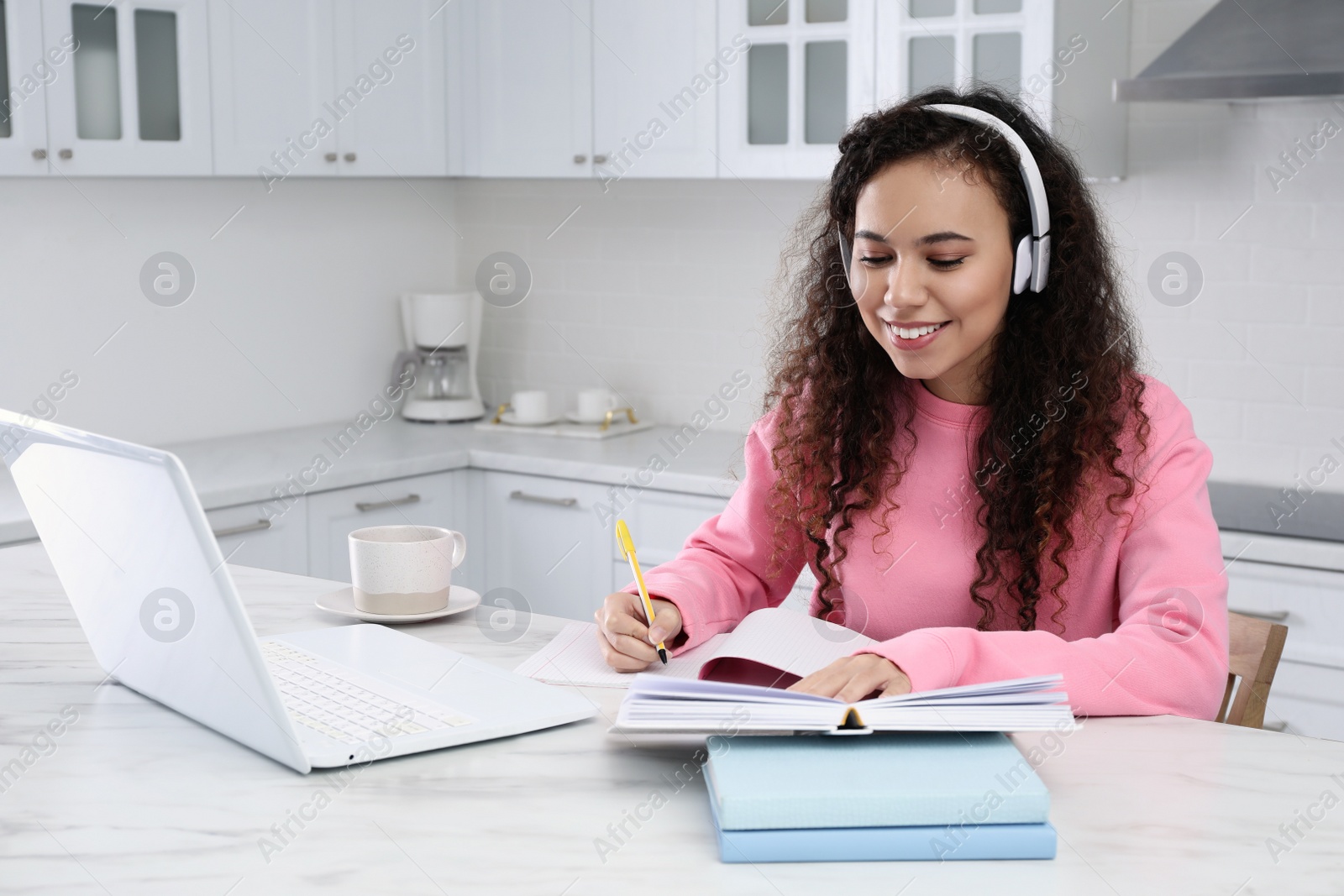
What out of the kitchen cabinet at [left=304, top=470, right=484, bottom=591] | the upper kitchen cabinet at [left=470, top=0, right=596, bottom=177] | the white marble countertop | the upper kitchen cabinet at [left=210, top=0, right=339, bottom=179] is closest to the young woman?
the white marble countertop

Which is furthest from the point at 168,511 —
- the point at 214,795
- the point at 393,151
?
the point at 393,151

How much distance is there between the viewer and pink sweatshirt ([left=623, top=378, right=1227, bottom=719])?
48.6 inches

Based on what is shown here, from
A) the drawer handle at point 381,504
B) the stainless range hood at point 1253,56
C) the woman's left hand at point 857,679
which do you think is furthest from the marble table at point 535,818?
the drawer handle at point 381,504

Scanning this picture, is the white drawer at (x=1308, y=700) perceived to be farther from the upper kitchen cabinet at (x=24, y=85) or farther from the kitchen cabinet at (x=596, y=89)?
the upper kitchen cabinet at (x=24, y=85)

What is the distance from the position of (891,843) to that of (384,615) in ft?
2.42

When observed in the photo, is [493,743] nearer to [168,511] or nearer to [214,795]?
[214,795]

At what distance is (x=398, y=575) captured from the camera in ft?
4.87

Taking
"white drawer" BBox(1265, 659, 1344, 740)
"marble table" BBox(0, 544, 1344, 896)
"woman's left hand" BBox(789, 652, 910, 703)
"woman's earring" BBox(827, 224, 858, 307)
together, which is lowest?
"white drawer" BBox(1265, 659, 1344, 740)

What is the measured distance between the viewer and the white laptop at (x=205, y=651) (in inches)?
39.1

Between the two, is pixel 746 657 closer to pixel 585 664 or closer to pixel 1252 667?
pixel 585 664

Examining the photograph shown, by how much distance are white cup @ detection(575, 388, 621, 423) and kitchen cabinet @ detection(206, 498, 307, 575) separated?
2.71 feet

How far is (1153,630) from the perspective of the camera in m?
1.30

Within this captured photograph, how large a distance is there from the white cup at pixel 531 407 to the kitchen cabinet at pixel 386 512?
0.86 feet

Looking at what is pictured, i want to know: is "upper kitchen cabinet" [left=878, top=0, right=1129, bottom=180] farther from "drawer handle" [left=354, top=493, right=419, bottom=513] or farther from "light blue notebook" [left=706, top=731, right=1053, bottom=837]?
"light blue notebook" [left=706, top=731, right=1053, bottom=837]
